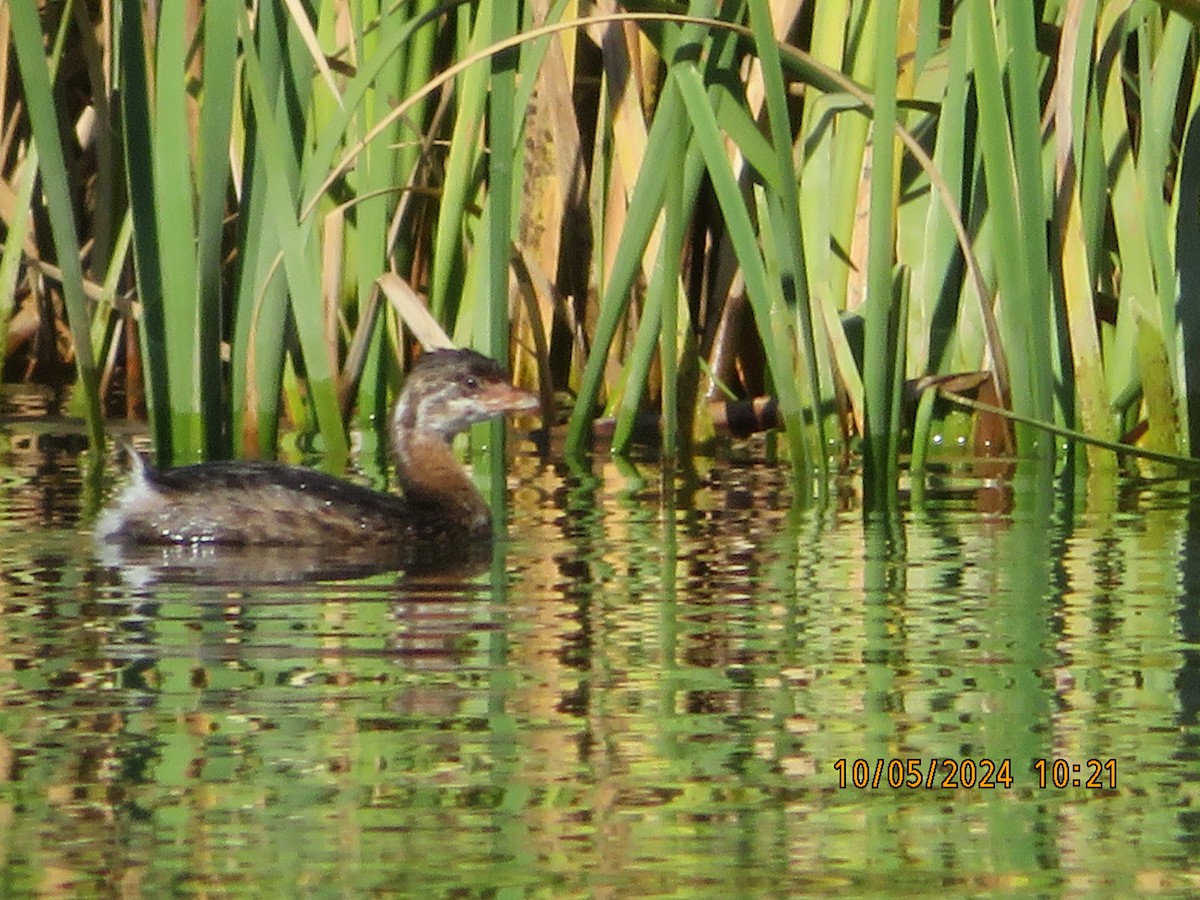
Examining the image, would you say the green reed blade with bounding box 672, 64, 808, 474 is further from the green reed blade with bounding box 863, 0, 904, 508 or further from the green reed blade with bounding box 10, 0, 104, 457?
the green reed blade with bounding box 10, 0, 104, 457

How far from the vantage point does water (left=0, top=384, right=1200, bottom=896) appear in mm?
3238

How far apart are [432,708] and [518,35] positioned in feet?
8.55

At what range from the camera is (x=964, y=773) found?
3.71 metres

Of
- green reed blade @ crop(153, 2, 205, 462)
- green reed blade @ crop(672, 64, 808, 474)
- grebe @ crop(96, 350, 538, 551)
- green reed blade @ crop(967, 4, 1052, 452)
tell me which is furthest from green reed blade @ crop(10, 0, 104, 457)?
green reed blade @ crop(967, 4, 1052, 452)

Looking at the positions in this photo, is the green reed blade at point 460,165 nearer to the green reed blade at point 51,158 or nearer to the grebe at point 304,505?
the grebe at point 304,505

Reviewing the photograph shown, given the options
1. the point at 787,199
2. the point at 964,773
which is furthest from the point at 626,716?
the point at 787,199

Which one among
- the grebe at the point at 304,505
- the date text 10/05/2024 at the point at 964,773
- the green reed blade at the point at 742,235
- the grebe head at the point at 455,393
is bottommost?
the date text 10/05/2024 at the point at 964,773

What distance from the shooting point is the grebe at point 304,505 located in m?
6.41

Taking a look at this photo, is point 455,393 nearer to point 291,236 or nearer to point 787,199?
point 291,236

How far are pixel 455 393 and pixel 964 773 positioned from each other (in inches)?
139

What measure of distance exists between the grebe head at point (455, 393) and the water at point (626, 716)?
65cm

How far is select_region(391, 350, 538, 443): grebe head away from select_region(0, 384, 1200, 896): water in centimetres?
65

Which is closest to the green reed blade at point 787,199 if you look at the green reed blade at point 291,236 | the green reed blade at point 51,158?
the green reed blade at point 291,236

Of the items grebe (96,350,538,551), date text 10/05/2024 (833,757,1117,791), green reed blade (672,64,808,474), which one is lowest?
date text 10/05/2024 (833,757,1117,791)
